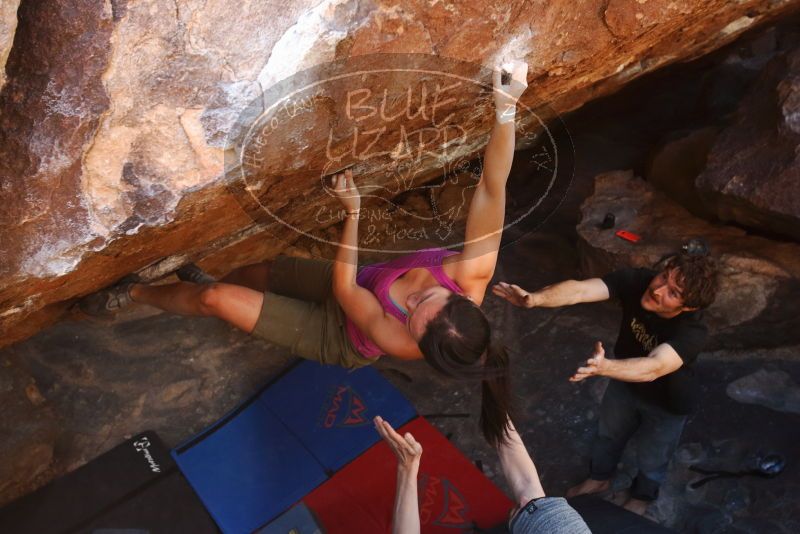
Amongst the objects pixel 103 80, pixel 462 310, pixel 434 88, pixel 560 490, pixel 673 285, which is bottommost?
pixel 560 490

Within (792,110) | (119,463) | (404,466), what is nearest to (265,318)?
(404,466)

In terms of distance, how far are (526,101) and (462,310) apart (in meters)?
1.29

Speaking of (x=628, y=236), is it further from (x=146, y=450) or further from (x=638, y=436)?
(x=146, y=450)

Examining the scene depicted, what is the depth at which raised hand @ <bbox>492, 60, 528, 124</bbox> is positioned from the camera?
6.52 feet

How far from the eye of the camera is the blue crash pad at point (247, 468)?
10.5 ft

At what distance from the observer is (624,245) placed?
3.93m

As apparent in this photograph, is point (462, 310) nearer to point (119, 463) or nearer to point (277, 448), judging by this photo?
point (277, 448)

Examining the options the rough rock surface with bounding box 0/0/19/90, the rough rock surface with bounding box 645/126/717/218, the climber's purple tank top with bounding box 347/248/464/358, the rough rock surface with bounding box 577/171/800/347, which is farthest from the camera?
the rough rock surface with bounding box 645/126/717/218

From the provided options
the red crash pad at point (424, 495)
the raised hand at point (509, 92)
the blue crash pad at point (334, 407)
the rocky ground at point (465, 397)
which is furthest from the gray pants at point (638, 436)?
the raised hand at point (509, 92)

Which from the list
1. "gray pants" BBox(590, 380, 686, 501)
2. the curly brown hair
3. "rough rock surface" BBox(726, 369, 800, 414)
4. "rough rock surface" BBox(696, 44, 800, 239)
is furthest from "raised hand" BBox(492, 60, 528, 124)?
"rough rock surface" BBox(726, 369, 800, 414)

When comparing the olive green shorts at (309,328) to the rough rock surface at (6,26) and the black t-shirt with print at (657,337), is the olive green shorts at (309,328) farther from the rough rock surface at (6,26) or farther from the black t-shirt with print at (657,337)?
the rough rock surface at (6,26)

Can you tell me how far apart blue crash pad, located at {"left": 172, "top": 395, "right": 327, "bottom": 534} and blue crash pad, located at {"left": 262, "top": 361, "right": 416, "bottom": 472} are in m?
0.07

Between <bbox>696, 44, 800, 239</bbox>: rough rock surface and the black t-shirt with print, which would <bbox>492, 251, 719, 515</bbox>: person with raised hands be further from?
<bbox>696, 44, 800, 239</bbox>: rough rock surface

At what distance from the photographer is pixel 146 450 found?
3359 mm
